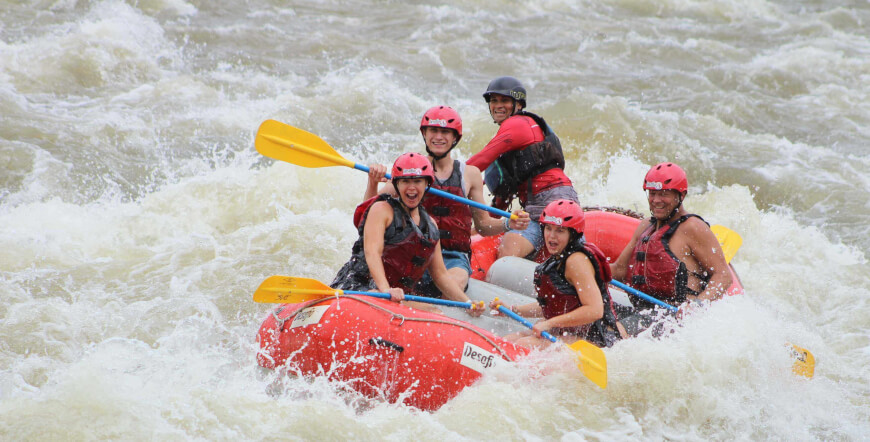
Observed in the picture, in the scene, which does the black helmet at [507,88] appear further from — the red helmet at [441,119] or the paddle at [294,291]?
the paddle at [294,291]

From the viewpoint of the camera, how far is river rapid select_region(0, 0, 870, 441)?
15.0 ft

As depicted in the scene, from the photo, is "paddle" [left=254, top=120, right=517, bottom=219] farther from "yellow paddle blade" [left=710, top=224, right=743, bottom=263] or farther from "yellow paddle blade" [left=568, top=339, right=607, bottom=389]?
"yellow paddle blade" [left=710, top=224, right=743, bottom=263]

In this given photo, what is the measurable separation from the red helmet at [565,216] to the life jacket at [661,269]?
0.78 m

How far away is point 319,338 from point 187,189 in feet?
14.4

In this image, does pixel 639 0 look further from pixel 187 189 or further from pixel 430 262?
pixel 430 262

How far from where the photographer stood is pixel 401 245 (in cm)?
471

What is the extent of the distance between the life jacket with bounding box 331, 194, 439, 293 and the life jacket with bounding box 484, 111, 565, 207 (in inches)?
47.9

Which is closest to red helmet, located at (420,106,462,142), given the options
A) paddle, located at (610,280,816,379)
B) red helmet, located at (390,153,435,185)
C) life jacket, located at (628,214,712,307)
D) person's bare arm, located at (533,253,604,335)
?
red helmet, located at (390,153,435,185)

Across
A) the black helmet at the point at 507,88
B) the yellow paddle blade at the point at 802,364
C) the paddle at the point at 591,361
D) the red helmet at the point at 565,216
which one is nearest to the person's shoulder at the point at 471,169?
the black helmet at the point at 507,88

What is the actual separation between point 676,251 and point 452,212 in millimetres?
1379

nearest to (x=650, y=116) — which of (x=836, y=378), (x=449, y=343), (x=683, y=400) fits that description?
(x=836, y=378)

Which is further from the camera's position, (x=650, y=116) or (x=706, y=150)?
(x=650, y=116)

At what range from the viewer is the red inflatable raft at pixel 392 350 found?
14.2ft

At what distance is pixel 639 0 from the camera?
56.1 ft
